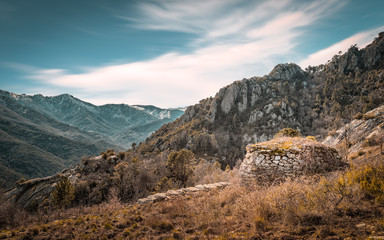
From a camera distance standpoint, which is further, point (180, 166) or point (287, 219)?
point (180, 166)

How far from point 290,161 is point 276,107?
10227 cm

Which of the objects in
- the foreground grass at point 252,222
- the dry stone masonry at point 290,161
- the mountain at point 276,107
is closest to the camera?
the foreground grass at point 252,222

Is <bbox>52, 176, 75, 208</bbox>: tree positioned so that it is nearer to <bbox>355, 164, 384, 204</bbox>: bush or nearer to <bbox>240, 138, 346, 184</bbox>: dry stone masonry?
<bbox>240, 138, 346, 184</bbox>: dry stone masonry

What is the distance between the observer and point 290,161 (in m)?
8.55

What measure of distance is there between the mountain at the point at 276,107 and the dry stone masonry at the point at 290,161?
67276 mm

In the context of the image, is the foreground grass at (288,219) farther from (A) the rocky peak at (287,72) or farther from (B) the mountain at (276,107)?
(A) the rocky peak at (287,72)

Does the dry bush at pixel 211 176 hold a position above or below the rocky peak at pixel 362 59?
below

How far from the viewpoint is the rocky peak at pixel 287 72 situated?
459 feet

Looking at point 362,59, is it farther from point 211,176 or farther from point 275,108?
point 211,176

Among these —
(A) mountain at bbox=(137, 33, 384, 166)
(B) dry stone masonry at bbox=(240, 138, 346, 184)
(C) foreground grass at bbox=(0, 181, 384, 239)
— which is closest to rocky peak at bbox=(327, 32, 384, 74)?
(A) mountain at bbox=(137, 33, 384, 166)

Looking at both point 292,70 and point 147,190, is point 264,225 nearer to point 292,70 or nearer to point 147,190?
point 147,190

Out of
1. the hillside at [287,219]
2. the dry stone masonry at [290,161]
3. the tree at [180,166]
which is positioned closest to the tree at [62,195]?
the tree at [180,166]

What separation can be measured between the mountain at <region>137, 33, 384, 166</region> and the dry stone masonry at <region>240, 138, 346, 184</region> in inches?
2649

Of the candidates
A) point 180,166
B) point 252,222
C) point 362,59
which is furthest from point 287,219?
point 362,59
